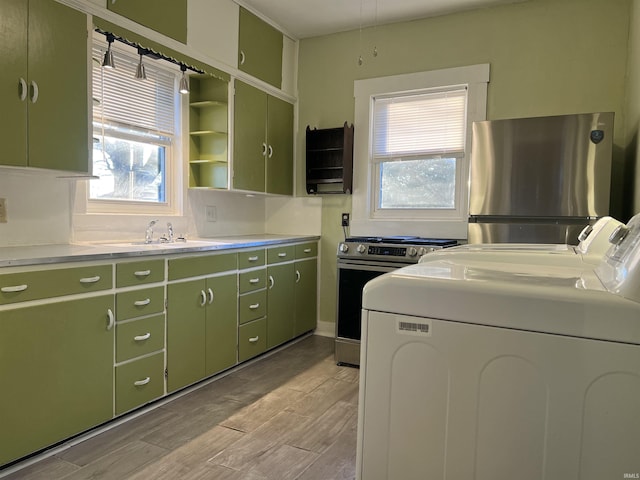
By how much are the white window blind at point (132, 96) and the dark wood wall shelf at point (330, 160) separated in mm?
1257

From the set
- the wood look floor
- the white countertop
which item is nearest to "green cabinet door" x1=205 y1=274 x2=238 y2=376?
the wood look floor

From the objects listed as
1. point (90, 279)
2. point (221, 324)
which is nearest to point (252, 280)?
point (221, 324)

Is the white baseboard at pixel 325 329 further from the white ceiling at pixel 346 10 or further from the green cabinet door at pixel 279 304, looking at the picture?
the white ceiling at pixel 346 10

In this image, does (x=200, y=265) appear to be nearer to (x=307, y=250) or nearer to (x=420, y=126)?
(x=307, y=250)

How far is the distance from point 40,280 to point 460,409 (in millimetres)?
1743

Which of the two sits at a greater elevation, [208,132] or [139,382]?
[208,132]

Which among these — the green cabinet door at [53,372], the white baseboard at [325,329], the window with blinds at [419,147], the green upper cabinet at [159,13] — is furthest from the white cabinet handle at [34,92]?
the white baseboard at [325,329]

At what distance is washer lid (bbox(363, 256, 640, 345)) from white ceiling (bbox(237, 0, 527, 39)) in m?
2.95

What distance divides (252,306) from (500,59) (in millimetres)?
2646

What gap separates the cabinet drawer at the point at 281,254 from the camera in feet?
11.1

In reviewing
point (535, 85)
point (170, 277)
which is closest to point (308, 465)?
point (170, 277)

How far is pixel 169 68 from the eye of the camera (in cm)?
319

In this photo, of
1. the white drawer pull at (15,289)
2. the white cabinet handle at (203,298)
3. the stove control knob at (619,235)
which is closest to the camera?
the stove control knob at (619,235)

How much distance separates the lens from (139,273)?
229 centimetres
